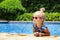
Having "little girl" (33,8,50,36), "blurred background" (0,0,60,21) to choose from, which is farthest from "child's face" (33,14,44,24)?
"blurred background" (0,0,60,21)

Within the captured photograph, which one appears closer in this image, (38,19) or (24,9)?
(38,19)

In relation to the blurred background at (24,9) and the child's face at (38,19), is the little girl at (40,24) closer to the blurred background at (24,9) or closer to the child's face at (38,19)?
the child's face at (38,19)

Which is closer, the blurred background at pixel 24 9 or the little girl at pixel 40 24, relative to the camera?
the little girl at pixel 40 24

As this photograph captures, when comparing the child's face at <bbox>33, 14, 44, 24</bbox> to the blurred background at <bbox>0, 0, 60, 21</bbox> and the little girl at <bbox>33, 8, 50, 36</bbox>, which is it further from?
the blurred background at <bbox>0, 0, 60, 21</bbox>

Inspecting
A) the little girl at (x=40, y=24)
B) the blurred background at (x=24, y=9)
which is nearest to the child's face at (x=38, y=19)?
the little girl at (x=40, y=24)

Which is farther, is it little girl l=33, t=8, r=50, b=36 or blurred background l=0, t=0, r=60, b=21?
blurred background l=0, t=0, r=60, b=21

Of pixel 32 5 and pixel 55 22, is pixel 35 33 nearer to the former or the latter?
pixel 55 22

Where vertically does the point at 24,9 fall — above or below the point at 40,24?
above

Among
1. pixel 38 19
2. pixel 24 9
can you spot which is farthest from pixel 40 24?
Result: pixel 24 9

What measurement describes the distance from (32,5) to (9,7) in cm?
294

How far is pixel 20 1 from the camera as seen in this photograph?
19.5m

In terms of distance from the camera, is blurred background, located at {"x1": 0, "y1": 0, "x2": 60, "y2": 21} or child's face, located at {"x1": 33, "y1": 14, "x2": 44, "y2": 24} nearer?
child's face, located at {"x1": 33, "y1": 14, "x2": 44, "y2": 24}

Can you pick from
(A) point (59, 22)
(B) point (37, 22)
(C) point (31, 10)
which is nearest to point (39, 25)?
(B) point (37, 22)

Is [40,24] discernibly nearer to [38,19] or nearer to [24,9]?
[38,19]
